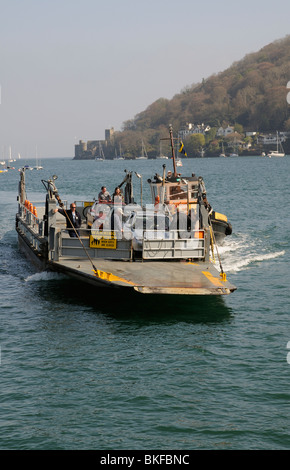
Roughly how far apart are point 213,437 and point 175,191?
1797cm

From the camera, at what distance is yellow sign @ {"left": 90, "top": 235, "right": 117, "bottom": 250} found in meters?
22.3

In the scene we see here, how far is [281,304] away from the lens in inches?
834

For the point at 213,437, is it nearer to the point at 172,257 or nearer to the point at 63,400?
the point at 63,400

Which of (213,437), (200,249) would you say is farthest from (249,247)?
(213,437)

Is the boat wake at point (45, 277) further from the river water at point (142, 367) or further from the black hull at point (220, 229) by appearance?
the black hull at point (220, 229)

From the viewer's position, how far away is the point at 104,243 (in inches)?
881

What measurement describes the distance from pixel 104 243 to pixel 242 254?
397 inches

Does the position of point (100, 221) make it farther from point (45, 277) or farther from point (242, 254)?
point (242, 254)

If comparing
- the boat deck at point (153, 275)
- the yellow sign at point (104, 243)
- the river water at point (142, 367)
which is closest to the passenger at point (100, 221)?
the yellow sign at point (104, 243)

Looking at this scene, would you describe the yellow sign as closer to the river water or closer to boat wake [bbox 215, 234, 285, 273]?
the river water

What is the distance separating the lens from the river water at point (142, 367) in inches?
481

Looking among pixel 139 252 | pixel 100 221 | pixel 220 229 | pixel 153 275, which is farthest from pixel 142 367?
pixel 220 229

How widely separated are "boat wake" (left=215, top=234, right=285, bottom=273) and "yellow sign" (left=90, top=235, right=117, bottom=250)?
6.06m
